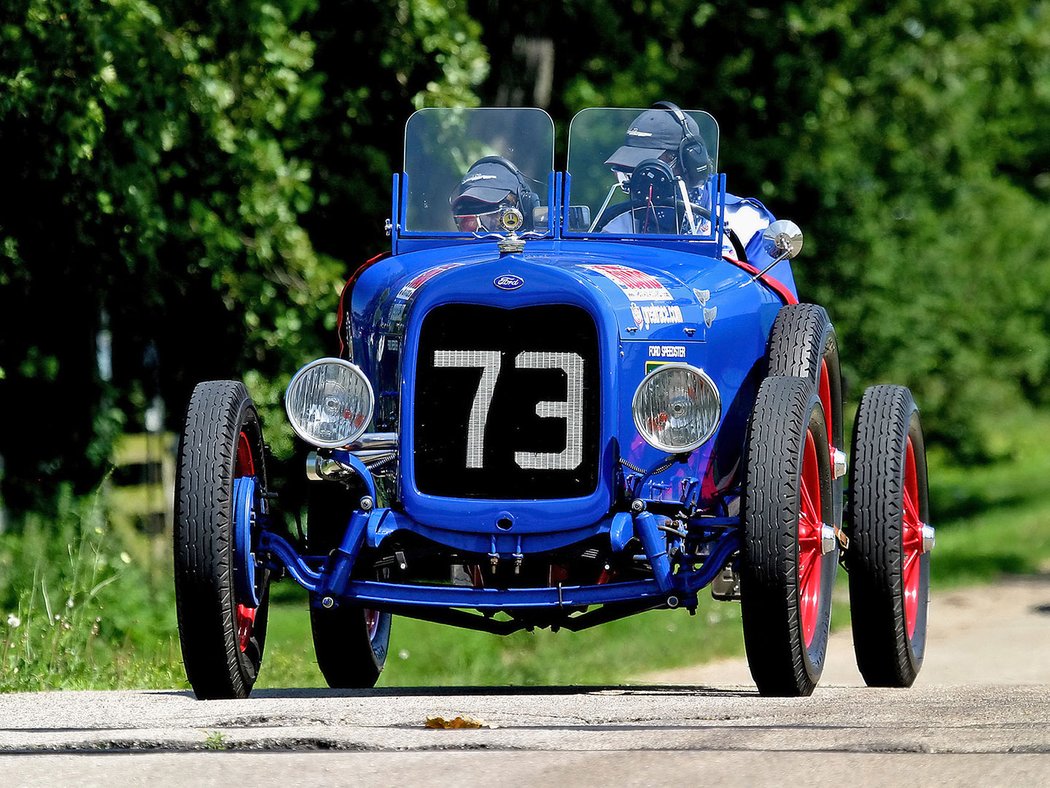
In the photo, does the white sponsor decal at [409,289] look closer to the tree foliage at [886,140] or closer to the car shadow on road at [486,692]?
the car shadow on road at [486,692]

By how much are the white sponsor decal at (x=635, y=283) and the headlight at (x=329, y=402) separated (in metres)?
0.96

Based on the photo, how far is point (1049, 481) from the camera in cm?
3338

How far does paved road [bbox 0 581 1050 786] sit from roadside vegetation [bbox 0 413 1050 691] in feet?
5.98

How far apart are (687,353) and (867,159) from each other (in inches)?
611

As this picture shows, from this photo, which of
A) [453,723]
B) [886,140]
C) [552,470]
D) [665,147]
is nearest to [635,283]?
[552,470]

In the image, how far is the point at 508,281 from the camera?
6863mm

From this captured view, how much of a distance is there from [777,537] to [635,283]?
1.21m

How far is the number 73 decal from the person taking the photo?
22.3 feet

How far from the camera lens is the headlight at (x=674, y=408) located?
6.63m

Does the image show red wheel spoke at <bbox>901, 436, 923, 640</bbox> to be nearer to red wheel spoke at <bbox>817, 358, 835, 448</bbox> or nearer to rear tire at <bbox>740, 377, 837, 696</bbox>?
red wheel spoke at <bbox>817, 358, 835, 448</bbox>

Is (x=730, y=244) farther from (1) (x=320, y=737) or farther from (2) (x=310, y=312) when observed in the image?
(2) (x=310, y=312)

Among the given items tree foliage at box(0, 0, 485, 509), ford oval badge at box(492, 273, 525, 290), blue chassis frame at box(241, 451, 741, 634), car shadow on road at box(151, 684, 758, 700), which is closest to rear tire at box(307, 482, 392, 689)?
car shadow on road at box(151, 684, 758, 700)

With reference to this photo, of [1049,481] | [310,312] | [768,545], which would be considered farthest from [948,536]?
A: [768,545]

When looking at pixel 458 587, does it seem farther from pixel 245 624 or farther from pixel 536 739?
pixel 536 739
